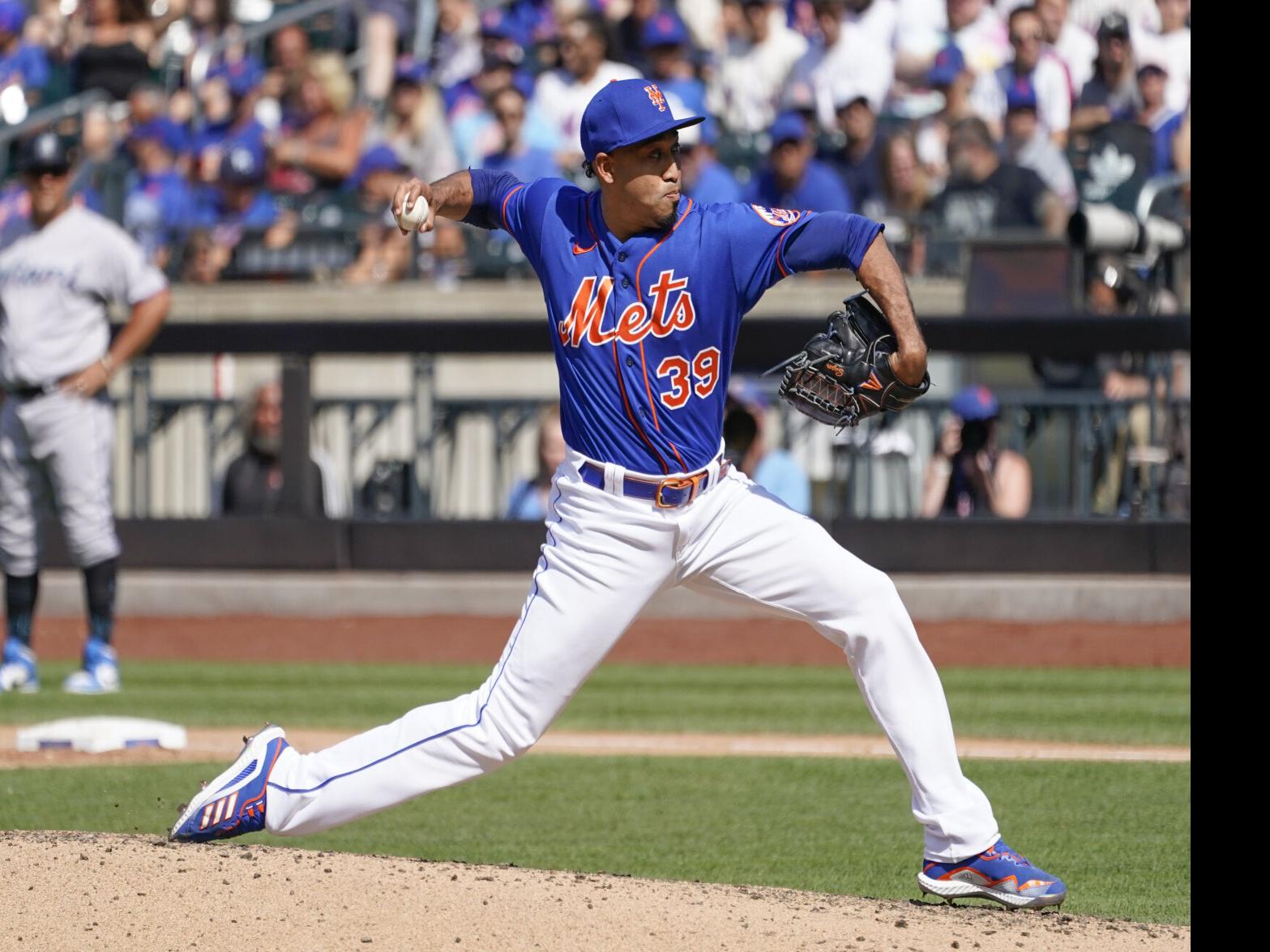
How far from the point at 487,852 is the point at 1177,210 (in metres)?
7.62

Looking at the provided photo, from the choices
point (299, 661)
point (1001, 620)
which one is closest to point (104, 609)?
point (299, 661)

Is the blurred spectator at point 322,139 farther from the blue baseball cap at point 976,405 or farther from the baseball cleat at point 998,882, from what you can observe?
the baseball cleat at point 998,882

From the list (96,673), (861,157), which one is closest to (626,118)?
(96,673)

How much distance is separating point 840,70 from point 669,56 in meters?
1.27

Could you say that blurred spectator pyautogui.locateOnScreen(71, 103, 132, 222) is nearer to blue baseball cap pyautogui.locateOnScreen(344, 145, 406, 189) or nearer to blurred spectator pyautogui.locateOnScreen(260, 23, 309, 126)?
blurred spectator pyautogui.locateOnScreen(260, 23, 309, 126)

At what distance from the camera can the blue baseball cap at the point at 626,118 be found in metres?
4.37

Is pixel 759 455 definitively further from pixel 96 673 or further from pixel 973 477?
pixel 96 673

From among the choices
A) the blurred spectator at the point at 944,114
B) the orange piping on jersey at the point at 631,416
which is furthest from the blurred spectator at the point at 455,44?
the orange piping on jersey at the point at 631,416

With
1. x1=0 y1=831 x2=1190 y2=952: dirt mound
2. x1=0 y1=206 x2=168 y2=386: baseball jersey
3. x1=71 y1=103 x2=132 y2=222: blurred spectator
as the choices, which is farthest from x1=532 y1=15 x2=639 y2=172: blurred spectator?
x1=0 y1=831 x2=1190 y2=952: dirt mound

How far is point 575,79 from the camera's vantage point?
15094mm

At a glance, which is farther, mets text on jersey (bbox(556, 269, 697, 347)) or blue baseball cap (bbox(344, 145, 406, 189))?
blue baseball cap (bbox(344, 145, 406, 189))

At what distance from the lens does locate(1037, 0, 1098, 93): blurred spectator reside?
14.1m

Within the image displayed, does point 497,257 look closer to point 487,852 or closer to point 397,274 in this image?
point 397,274

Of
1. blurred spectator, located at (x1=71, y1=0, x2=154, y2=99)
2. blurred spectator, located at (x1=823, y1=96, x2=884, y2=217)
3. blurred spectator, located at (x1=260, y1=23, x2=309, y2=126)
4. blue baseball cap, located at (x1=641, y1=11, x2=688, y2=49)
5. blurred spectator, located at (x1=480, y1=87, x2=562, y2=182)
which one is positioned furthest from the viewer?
blurred spectator, located at (x1=71, y1=0, x2=154, y2=99)
